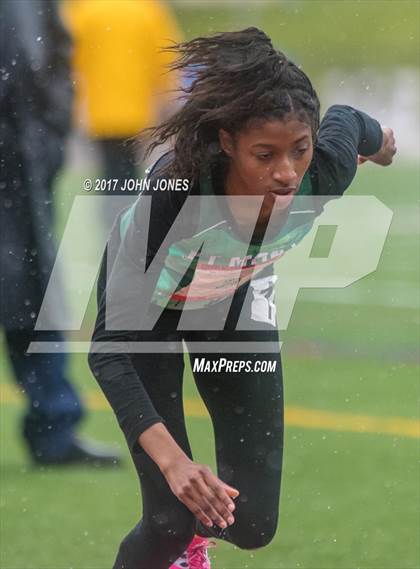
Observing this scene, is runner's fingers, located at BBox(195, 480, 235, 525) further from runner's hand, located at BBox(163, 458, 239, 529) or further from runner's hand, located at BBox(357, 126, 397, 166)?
runner's hand, located at BBox(357, 126, 397, 166)

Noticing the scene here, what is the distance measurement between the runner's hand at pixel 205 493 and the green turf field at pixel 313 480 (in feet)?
3.33

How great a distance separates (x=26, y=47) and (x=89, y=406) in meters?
1.58

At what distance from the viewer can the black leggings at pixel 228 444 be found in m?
3.38

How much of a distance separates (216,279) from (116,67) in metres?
4.00

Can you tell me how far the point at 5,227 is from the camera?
17.3 feet

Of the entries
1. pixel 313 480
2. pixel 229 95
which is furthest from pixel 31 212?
pixel 229 95

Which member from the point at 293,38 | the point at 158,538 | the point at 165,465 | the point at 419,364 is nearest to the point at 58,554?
the point at 158,538

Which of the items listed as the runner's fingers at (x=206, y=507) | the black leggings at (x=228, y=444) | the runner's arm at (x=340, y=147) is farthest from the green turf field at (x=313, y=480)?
the runner's arm at (x=340, y=147)

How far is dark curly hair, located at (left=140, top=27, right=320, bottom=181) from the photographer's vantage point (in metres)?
3.20

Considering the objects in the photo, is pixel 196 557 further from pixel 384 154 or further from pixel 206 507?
pixel 384 154

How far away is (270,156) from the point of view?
321cm

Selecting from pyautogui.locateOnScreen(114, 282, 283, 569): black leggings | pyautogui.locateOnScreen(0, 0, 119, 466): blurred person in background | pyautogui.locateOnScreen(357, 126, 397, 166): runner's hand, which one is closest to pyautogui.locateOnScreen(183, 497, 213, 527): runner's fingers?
pyautogui.locateOnScreen(114, 282, 283, 569): black leggings

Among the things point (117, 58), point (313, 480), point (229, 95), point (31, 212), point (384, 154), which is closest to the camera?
point (229, 95)

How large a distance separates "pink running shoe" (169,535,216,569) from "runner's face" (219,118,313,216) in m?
1.00
